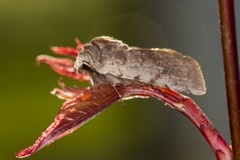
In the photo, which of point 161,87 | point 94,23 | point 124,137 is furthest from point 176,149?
point 161,87

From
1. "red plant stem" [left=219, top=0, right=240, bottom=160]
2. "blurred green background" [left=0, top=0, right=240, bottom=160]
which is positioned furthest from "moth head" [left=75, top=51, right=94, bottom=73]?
"blurred green background" [left=0, top=0, right=240, bottom=160]

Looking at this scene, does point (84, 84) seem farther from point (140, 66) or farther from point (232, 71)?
point (232, 71)

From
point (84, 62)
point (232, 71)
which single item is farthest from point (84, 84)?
point (232, 71)

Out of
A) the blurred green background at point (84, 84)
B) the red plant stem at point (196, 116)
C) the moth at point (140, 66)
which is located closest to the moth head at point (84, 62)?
the moth at point (140, 66)

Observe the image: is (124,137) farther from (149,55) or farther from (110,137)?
(149,55)

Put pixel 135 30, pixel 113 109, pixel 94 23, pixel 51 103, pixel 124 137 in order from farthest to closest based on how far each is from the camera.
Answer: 1. pixel 135 30
2. pixel 94 23
3. pixel 124 137
4. pixel 113 109
5. pixel 51 103
